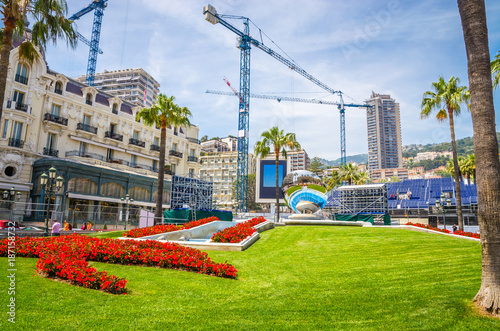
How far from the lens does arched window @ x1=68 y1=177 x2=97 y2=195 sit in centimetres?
3803

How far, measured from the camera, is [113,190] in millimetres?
43438

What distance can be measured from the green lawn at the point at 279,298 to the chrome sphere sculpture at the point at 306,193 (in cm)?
2091

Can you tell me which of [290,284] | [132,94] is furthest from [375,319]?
[132,94]

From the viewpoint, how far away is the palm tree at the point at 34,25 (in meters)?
12.8

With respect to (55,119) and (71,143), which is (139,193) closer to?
(71,143)

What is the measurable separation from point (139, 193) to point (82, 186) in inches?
370

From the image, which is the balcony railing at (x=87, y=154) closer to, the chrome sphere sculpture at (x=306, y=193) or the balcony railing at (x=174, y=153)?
the balcony railing at (x=174, y=153)

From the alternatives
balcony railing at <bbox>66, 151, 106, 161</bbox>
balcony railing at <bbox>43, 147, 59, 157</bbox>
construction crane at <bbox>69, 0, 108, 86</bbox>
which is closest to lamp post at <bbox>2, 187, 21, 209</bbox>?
balcony railing at <bbox>43, 147, 59, 157</bbox>

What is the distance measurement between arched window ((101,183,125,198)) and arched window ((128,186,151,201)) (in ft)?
4.69

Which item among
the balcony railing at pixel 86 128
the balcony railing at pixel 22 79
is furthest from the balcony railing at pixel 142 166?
the balcony railing at pixel 22 79

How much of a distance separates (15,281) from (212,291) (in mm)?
4691

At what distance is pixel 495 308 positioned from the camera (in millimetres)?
6168

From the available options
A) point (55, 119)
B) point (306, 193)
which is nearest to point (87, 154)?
point (55, 119)

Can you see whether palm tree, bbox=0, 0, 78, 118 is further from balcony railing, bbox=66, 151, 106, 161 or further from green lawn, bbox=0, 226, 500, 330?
balcony railing, bbox=66, 151, 106, 161
